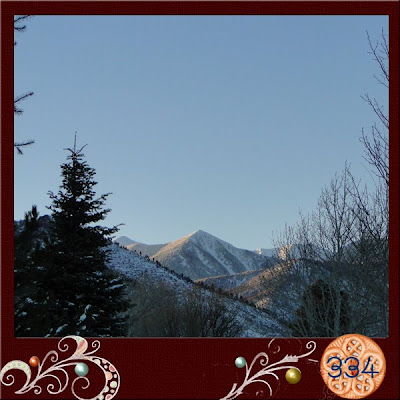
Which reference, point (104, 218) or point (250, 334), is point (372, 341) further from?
point (250, 334)

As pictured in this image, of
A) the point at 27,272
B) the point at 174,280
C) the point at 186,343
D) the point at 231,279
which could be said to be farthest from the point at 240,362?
the point at 231,279

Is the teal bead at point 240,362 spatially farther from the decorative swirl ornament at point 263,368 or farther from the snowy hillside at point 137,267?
the snowy hillside at point 137,267

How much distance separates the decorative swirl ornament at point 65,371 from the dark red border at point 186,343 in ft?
0.18

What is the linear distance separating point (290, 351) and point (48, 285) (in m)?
8.42

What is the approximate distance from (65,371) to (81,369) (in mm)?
160

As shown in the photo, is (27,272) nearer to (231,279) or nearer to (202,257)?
(231,279)

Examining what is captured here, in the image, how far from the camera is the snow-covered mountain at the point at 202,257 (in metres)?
78.2

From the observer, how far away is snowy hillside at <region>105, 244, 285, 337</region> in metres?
38.3

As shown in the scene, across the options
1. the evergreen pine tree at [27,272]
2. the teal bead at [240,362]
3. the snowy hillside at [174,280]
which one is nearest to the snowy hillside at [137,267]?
the snowy hillside at [174,280]

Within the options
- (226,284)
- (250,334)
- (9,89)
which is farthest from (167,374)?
(226,284)

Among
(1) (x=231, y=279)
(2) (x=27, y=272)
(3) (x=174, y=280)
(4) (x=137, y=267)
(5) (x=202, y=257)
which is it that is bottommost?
(1) (x=231, y=279)

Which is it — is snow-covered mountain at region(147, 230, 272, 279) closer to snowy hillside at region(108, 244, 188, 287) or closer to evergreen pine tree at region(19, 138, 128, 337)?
snowy hillside at region(108, 244, 188, 287)

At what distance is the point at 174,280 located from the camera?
48938 millimetres

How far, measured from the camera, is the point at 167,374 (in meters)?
5.84
